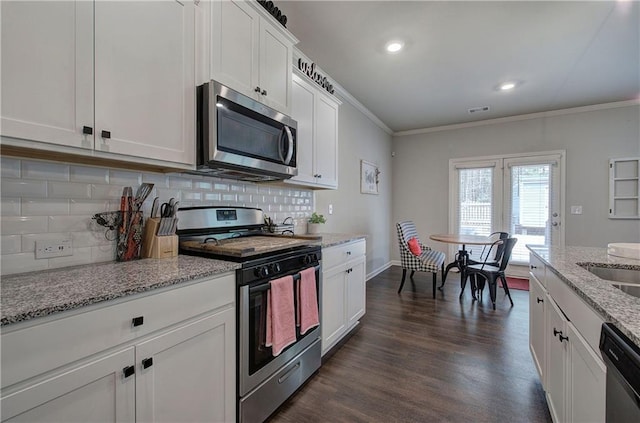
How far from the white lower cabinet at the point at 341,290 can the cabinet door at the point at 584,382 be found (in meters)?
1.40

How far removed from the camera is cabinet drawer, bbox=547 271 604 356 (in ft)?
3.09

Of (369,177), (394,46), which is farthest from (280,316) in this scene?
(369,177)

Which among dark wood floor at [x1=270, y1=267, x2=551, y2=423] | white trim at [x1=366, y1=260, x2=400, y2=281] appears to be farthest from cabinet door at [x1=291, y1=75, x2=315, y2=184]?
white trim at [x1=366, y1=260, x2=400, y2=281]

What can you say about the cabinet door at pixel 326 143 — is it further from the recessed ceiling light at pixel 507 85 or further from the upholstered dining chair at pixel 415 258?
the recessed ceiling light at pixel 507 85

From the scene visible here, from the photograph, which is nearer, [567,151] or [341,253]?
[341,253]

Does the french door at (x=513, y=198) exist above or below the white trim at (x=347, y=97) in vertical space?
below

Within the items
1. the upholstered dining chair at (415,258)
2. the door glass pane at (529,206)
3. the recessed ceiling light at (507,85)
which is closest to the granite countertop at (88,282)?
the upholstered dining chair at (415,258)

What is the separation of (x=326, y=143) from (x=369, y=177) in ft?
6.60

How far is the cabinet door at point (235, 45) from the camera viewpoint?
1613 mm

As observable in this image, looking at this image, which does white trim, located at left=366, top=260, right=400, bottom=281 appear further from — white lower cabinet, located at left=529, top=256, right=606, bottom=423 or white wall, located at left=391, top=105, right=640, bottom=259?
white lower cabinet, located at left=529, top=256, right=606, bottom=423

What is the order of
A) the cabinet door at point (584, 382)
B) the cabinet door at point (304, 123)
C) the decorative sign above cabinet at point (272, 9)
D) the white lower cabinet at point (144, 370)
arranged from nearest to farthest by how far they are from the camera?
the white lower cabinet at point (144, 370) < the cabinet door at point (584, 382) < the decorative sign above cabinet at point (272, 9) < the cabinet door at point (304, 123)

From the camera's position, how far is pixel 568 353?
1230 millimetres

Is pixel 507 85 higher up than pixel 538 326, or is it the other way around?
pixel 507 85

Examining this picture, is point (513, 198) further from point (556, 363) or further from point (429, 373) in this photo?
point (556, 363)
